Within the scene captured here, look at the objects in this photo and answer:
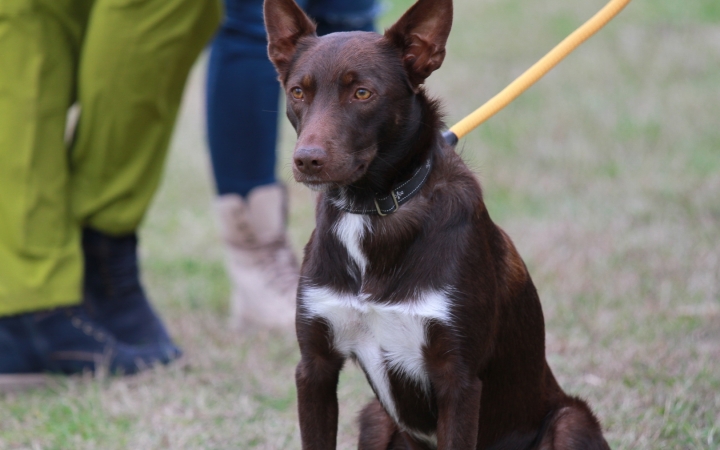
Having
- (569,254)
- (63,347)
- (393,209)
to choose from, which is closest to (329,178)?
(393,209)

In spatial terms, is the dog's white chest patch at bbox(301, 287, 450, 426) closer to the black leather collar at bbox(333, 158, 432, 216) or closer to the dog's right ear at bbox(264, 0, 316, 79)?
the black leather collar at bbox(333, 158, 432, 216)

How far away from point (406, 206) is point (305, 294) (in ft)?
1.04

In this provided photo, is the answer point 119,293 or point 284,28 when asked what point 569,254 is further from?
point 284,28

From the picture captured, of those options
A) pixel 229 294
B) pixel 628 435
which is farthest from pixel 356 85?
pixel 229 294

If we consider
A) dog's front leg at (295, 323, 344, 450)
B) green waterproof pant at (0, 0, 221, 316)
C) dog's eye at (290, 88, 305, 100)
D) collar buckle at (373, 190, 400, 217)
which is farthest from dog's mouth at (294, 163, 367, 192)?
green waterproof pant at (0, 0, 221, 316)

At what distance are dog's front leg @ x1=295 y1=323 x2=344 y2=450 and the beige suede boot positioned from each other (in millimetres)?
1914

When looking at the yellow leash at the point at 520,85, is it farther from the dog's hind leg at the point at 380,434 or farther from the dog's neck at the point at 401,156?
the dog's hind leg at the point at 380,434

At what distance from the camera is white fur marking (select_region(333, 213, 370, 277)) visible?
7.36 feet

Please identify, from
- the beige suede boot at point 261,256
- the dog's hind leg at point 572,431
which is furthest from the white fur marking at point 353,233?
the beige suede boot at point 261,256

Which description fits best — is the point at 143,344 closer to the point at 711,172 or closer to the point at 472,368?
the point at 472,368

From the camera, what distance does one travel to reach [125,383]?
11.7ft

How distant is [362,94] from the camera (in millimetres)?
2148

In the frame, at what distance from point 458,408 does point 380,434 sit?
0.55 meters

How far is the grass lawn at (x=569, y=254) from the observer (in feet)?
10.4
